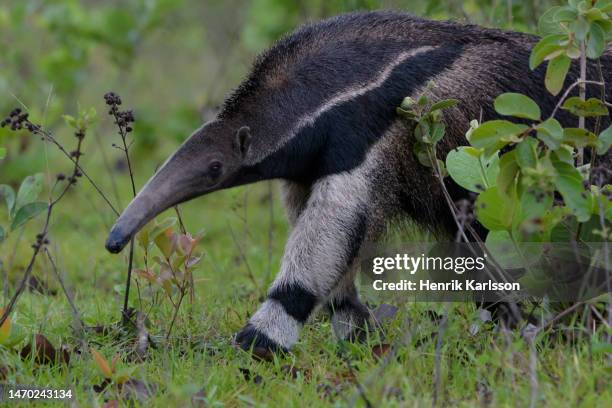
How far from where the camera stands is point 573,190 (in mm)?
3291

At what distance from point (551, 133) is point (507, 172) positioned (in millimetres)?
201

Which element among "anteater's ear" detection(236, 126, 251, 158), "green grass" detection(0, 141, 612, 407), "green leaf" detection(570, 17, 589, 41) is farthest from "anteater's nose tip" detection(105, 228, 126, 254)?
"green leaf" detection(570, 17, 589, 41)

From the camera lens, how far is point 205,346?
152 inches

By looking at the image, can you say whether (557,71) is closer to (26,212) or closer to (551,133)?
(551,133)

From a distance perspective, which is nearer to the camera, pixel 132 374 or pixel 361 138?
pixel 132 374

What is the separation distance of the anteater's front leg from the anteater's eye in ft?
1.43

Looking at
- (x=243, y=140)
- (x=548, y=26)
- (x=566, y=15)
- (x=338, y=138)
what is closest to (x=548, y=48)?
(x=566, y=15)

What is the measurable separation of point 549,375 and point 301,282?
116cm

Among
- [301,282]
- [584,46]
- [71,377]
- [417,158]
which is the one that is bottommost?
[71,377]

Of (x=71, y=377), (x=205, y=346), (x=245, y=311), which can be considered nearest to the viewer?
(x=71, y=377)

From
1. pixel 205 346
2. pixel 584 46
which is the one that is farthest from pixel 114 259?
pixel 584 46

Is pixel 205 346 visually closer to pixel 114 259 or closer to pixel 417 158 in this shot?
pixel 417 158

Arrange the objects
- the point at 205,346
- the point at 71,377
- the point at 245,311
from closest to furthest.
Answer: the point at 71,377 → the point at 205,346 → the point at 245,311

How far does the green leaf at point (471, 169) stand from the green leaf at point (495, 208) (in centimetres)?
13
